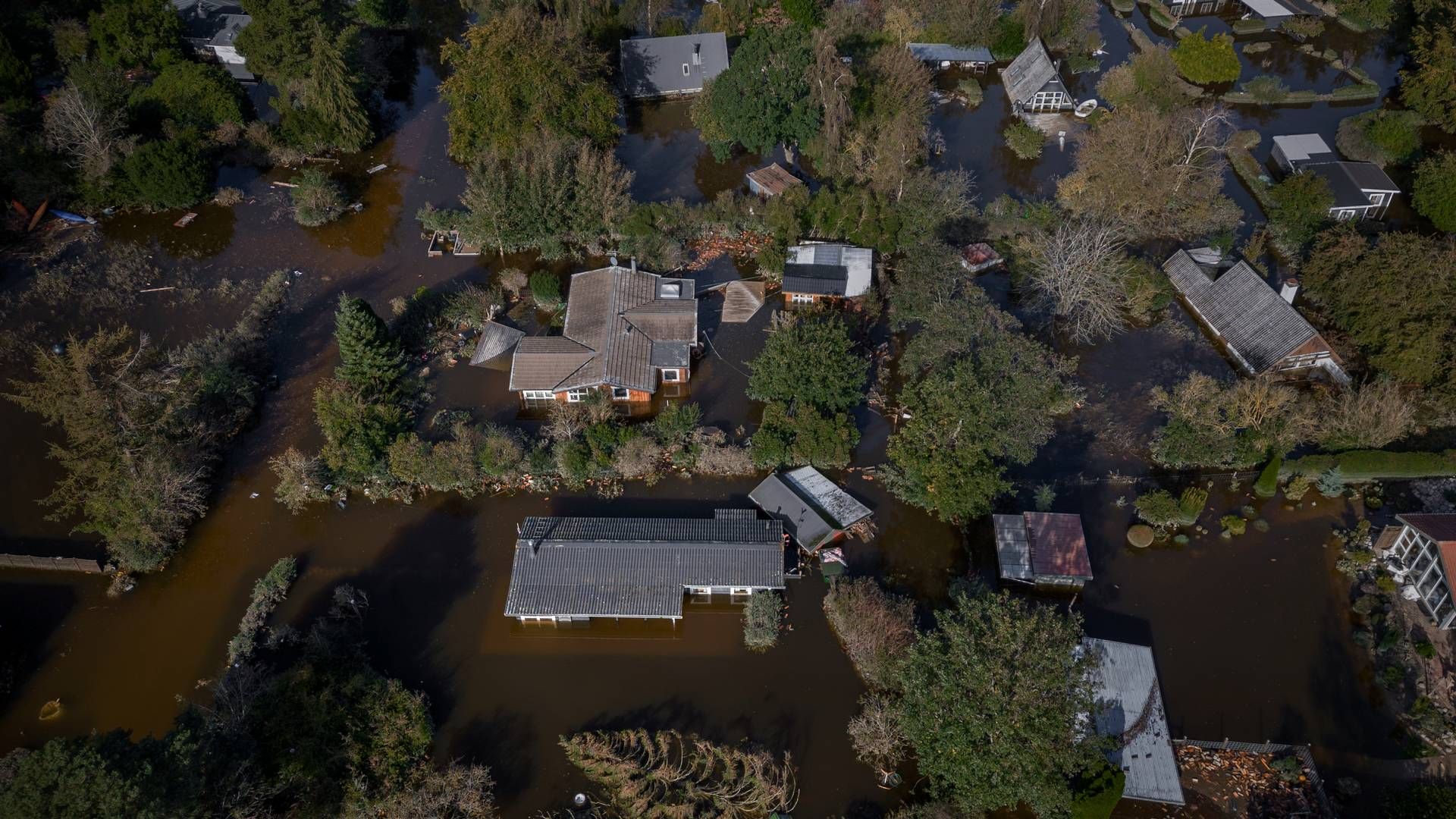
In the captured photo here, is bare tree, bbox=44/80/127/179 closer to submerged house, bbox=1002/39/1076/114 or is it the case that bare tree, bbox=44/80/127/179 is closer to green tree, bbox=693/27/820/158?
green tree, bbox=693/27/820/158

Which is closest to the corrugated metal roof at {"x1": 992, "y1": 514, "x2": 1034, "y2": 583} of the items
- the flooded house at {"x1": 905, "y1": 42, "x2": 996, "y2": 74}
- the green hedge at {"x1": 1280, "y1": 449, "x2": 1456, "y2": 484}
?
the green hedge at {"x1": 1280, "y1": 449, "x2": 1456, "y2": 484}

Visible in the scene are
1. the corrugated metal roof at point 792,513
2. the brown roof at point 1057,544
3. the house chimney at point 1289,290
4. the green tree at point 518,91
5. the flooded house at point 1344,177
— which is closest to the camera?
the brown roof at point 1057,544

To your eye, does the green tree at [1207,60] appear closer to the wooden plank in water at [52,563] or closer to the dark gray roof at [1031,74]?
the dark gray roof at [1031,74]

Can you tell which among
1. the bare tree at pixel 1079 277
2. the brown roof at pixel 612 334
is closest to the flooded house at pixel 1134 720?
the bare tree at pixel 1079 277

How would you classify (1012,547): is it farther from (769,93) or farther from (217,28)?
(217,28)

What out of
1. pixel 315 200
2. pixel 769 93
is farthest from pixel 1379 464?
pixel 315 200
